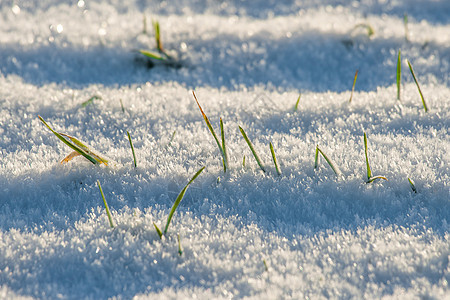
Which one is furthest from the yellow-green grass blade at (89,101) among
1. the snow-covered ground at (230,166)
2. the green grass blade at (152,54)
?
the green grass blade at (152,54)

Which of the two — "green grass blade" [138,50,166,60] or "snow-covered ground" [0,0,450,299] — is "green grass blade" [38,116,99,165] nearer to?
"snow-covered ground" [0,0,450,299]

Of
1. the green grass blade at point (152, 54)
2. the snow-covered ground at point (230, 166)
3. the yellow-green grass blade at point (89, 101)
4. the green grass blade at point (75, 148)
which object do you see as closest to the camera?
the snow-covered ground at point (230, 166)

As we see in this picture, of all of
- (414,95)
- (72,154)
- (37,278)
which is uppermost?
(414,95)

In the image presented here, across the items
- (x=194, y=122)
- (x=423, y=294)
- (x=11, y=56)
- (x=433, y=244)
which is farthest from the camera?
(x=11, y=56)

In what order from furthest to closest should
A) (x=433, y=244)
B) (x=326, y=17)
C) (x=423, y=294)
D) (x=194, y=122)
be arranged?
(x=326, y=17) → (x=194, y=122) → (x=433, y=244) → (x=423, y=294)

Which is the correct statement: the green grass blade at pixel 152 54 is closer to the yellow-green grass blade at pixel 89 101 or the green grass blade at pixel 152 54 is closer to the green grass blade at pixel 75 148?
the yellow-green grass blade at pixel 89 101

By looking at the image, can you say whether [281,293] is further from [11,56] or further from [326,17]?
[326,17]

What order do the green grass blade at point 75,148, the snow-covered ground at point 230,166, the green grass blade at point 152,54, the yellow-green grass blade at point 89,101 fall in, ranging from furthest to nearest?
the green grass blade at point 152,54
the yellow-green grass blade at point 89,101
the green grass blade at point 75,148
the snow-covered ground at point 230,166

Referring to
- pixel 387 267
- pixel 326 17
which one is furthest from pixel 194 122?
pixel 326 17

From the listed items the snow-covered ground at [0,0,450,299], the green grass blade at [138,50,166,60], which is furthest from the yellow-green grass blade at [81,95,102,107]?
the green grass blade at [138,50,166,60]
